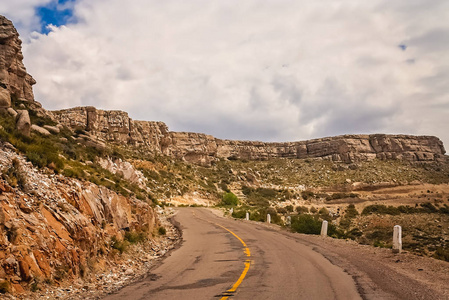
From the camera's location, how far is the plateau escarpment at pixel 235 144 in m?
81.6

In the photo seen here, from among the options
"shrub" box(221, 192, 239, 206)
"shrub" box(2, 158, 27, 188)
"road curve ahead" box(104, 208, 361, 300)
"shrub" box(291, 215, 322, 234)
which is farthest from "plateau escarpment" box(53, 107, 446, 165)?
"shrub" box(2, 158, 27, 188)

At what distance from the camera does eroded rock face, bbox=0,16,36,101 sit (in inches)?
1105

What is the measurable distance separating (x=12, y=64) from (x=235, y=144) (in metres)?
98.0

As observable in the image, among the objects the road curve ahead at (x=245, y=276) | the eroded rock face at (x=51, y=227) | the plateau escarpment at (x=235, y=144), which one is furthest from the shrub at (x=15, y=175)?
the plateau escarpment at (x=235, y=144)

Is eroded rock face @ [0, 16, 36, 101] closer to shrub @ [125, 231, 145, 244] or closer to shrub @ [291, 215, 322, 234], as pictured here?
shrub @ [125, 231, 145, 244]

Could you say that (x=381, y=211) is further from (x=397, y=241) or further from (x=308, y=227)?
(x=397, y=241)

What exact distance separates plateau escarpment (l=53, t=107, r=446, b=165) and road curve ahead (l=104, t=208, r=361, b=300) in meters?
72.1

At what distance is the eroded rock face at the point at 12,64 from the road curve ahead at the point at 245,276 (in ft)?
80.7

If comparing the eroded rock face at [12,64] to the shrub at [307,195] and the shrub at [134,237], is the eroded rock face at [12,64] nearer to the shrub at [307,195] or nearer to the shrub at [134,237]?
the shrub at [134,237]

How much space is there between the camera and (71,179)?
38.4 feet

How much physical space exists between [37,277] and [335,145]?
4685 inches

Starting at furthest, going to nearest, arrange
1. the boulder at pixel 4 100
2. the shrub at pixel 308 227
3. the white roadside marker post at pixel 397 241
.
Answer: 1. the shrub at pixel 308 227
2. the boulder at pixel 4 100
3. the white roadside marker post at pixel 397 241

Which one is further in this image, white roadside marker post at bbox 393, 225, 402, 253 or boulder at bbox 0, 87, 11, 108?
boulder at bbox 0, 87, 11, 108

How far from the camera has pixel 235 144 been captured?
124m
